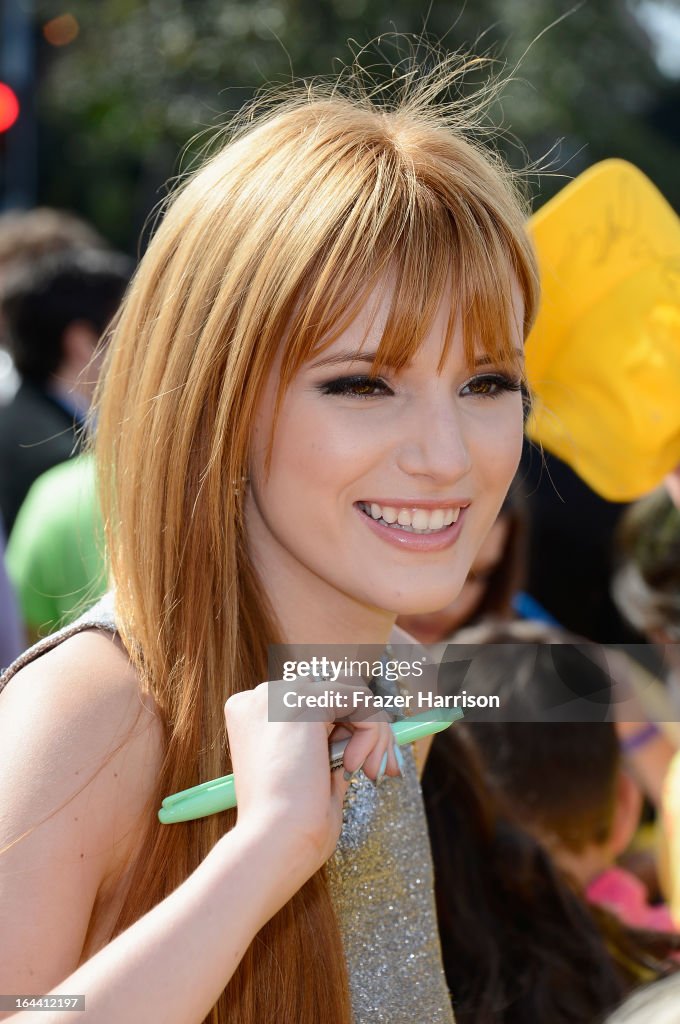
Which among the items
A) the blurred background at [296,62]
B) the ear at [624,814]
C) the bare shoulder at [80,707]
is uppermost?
the blurred background at [296,62]

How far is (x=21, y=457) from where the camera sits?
3.32 m

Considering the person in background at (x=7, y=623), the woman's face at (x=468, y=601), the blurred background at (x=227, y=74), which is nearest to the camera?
the person in background at (x=7, y=623)

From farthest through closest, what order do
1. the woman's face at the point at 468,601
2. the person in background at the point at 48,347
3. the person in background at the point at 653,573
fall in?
the person in background at the point at 48,347
the woman's face at the point at 468,601
the person in background at the point at 653,573

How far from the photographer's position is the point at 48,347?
11.5 feet

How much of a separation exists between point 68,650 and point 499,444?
0.53 m

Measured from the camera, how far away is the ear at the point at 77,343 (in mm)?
3512

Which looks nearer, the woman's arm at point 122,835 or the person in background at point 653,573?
the woman's arm at point 122,835

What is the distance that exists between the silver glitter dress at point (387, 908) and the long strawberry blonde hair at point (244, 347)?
0.12 m

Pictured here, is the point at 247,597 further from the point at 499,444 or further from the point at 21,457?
the point at 21,457

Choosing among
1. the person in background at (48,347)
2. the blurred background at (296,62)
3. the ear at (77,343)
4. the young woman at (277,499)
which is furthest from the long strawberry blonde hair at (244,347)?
the blurred background at (296,62)

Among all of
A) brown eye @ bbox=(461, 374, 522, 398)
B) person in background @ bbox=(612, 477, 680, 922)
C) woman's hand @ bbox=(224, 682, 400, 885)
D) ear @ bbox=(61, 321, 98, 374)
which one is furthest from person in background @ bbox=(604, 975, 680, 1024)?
ear @ bbox=(61, 321, 98, 374)

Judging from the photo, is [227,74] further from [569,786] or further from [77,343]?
[569,786]

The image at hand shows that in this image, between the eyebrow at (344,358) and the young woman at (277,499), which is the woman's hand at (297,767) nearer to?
the young woman at (277,499)

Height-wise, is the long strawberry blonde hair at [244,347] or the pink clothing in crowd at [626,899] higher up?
the long strawberry blonde hair at [244,347]
